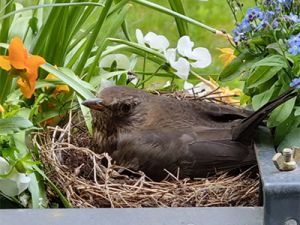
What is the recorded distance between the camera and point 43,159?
2559 millimetres

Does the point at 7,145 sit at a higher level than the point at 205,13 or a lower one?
higher

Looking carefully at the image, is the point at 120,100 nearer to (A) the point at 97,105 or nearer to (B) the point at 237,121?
(A) the point at 97,105

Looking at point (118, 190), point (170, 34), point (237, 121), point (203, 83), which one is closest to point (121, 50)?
point (203, 83)

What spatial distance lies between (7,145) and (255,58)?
0.74 meters

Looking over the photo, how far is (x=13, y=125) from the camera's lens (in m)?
2.28

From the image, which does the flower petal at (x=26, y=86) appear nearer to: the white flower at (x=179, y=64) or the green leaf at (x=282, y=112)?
the white flower at (x=179, y=64)

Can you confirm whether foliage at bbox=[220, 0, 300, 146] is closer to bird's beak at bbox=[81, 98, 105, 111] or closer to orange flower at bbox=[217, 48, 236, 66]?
bird's beak at bbox=[81, 98, 105, 111]

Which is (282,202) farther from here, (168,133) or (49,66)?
(49,66)

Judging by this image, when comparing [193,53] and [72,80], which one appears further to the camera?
[193,53]

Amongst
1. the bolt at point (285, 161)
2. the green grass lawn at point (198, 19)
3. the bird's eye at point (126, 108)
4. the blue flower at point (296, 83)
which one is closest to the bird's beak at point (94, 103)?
the bird's eye at point (126, 108)

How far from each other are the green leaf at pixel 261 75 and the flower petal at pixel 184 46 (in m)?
0.78

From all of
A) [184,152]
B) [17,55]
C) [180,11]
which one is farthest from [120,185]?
[180,11]

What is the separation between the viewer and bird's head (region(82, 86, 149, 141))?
2.69 metres

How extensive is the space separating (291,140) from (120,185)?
552 mm
